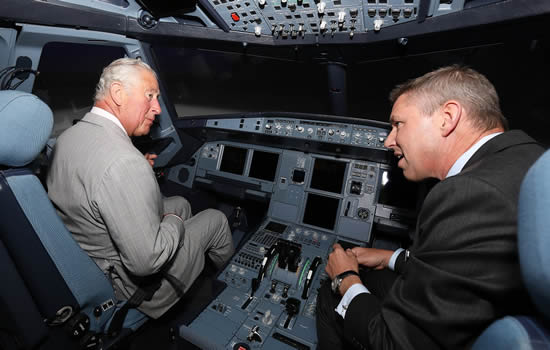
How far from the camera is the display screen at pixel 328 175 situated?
2.63 meters

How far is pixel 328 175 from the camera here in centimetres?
266

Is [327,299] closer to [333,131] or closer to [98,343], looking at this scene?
[98,343]

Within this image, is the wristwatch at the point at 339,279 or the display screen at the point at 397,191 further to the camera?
the display screen at the point at 397,191

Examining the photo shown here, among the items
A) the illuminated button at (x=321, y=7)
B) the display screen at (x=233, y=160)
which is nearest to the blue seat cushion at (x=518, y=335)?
the illuminated button at (x=321, y=7)

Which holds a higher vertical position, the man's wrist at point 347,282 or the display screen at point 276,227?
the man's wrist at point 347,282

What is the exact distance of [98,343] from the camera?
1.35 meters

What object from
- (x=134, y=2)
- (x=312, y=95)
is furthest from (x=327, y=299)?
(x=312, y=95)

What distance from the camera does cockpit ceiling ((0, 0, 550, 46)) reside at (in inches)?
60.2

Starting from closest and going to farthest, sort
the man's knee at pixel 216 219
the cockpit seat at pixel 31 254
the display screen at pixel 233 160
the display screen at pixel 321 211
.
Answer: the cockpit seat at pixel 31 254 < the man's knee at pixel 216 219 < the display screen at pixel 321 211 < the display screen at pixel 233 160

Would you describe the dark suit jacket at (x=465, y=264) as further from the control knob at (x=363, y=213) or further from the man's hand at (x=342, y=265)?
the control knob at (x=363, y=213)

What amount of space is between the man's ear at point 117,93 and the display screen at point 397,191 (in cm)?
217

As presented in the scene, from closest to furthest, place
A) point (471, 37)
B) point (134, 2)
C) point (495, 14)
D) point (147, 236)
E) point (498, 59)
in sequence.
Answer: point (147, 236)
point (495, 14)
point (471, 37)
point (134, 2)
point (498, 59)

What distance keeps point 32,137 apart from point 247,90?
3.70 meters

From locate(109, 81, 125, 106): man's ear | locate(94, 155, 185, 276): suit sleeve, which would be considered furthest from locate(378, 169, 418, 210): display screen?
A: locate(109, 81, 125, 106): man's ear
